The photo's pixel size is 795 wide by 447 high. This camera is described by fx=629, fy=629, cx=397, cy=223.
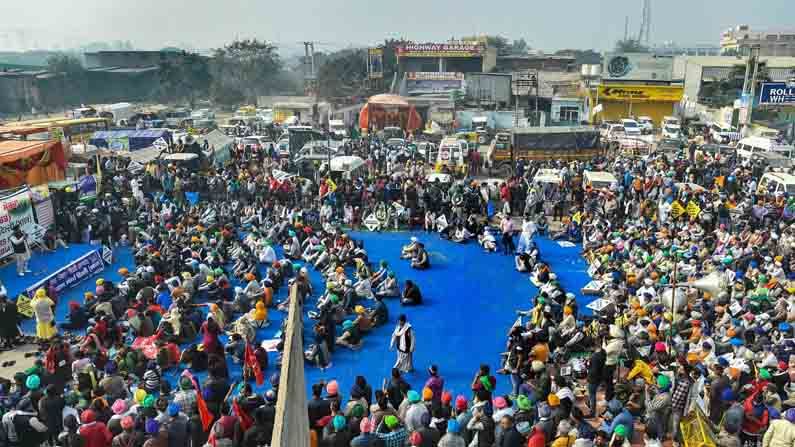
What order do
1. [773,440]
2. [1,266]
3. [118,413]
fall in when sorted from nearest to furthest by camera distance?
[773,440] < [118,413] < [1,266]

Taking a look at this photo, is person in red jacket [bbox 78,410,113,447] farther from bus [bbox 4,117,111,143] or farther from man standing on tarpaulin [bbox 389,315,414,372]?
bus [bbox 4,117,111,143]

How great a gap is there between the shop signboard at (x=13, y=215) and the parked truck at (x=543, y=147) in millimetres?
16966

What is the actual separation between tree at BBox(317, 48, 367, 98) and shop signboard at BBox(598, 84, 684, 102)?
24.7 m

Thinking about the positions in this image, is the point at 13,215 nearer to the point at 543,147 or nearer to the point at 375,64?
the point at 543,147

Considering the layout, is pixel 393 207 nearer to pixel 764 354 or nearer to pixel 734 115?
pixel 764 354

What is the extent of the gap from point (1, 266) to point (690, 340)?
15233mm

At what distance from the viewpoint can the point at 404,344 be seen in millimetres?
10430

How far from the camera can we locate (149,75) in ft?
215

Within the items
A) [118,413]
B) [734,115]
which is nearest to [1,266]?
[118,413]

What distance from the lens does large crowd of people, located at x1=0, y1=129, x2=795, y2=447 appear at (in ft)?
26.0

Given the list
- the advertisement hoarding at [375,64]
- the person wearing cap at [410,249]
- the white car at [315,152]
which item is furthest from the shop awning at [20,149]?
the advertisement hoarding at [375,64]

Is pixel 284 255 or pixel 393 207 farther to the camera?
pixel 393 207

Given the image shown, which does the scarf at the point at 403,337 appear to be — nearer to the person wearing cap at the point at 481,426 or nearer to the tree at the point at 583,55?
the person wearing cap at the point at 481,426

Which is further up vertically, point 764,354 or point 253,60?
point 253,60
